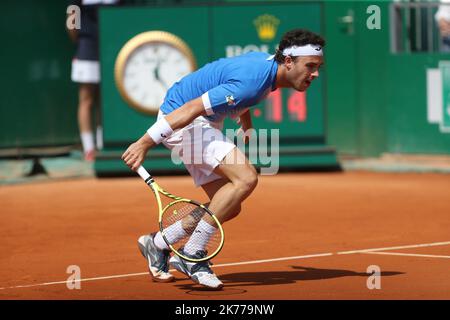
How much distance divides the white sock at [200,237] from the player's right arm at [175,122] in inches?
20.4

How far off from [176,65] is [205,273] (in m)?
6.56

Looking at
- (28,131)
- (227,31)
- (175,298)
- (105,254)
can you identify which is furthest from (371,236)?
(28,131)

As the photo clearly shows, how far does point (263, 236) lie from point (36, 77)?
713 cm

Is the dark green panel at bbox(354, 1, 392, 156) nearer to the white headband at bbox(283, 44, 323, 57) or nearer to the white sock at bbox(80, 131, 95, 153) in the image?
the white sock at bbox(80, 131, 95, 153)

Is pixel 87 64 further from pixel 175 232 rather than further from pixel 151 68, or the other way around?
pixel 175 232

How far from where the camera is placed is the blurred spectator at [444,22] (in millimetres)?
13977

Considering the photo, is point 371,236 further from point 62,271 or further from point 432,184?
point 432,184

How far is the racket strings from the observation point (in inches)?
288

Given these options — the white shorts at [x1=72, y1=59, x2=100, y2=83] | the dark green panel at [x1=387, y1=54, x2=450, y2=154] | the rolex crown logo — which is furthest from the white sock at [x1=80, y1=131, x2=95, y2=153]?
the dark green panel at [x1=387, y1=54, x2=450, y2=154]

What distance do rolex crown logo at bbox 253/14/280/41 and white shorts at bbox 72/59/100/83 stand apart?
2220mm

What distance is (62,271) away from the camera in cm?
815

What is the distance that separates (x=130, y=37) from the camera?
13.8 m

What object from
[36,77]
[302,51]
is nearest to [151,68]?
[36,77]
